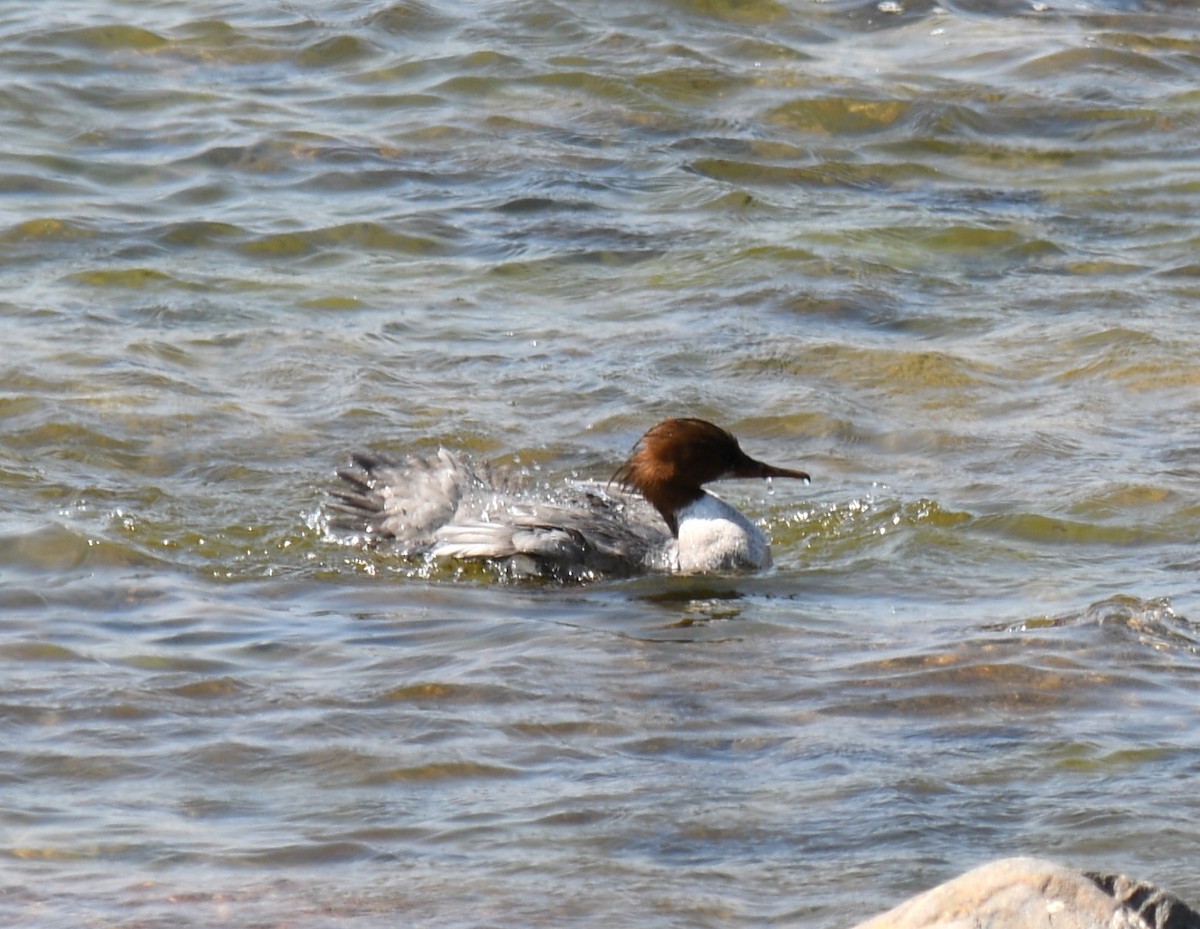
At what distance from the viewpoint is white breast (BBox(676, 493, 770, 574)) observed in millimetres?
8453

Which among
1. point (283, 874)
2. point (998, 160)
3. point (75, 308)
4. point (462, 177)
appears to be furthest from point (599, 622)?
point (998, 160)

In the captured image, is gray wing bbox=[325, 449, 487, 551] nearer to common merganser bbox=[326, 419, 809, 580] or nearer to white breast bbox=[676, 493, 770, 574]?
common merganser bbox=[326, 419, 809, 580]

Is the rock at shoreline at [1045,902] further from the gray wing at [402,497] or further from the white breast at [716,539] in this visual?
the gray wing at [402,497]

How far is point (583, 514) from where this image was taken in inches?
340

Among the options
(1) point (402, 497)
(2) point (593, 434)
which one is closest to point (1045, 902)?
(1) point (402, 497)

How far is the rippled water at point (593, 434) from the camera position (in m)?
5.43

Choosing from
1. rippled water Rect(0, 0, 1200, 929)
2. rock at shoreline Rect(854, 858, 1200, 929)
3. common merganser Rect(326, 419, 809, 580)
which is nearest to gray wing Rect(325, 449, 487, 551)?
common merganser Rect(326, 419, 809, 580)

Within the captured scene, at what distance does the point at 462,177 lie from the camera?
13.4 meters

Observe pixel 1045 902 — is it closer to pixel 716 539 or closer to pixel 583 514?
pixel 716 539

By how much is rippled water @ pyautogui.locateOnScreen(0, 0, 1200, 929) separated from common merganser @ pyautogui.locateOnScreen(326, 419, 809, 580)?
206 mm

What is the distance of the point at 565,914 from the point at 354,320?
6.73m

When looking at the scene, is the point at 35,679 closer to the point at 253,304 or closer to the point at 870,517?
the point at 870,517

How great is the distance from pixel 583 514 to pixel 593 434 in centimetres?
128

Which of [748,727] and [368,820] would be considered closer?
[368,820]
